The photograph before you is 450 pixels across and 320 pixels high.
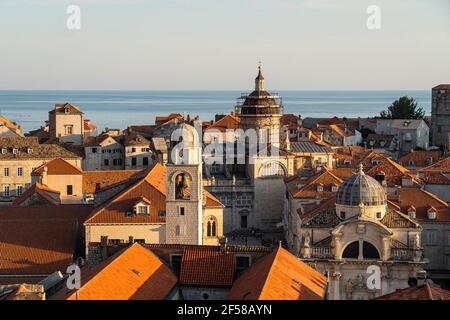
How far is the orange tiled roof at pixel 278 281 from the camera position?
2494cm

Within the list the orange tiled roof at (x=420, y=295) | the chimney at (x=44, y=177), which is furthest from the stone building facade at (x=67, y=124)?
the orange tiled roof at (x=420, y=295)

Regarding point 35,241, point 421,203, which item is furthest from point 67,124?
point 35,241

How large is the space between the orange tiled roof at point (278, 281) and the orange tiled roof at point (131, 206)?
9.58 metres

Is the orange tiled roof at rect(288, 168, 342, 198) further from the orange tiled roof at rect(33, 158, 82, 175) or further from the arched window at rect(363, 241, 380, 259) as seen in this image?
the orange tiled roof at rect(33, 158, 82, 175)

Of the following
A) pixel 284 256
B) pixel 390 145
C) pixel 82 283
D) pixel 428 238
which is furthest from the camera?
pixel 390 145

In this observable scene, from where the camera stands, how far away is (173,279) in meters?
30.4

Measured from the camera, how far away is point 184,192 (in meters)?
37.6

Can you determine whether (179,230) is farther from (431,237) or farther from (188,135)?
(431,237)

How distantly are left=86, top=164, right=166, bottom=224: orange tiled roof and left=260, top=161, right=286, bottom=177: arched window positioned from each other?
19766mm

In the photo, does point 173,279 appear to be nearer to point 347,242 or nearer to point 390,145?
point 347,242

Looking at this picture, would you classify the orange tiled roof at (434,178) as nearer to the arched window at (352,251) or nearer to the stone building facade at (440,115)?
the arched window at (352,251)

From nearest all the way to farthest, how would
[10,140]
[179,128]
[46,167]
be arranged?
1. [179,128]
2. [46,167]
3. [10,140]

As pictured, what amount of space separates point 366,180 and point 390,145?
2338 inches
